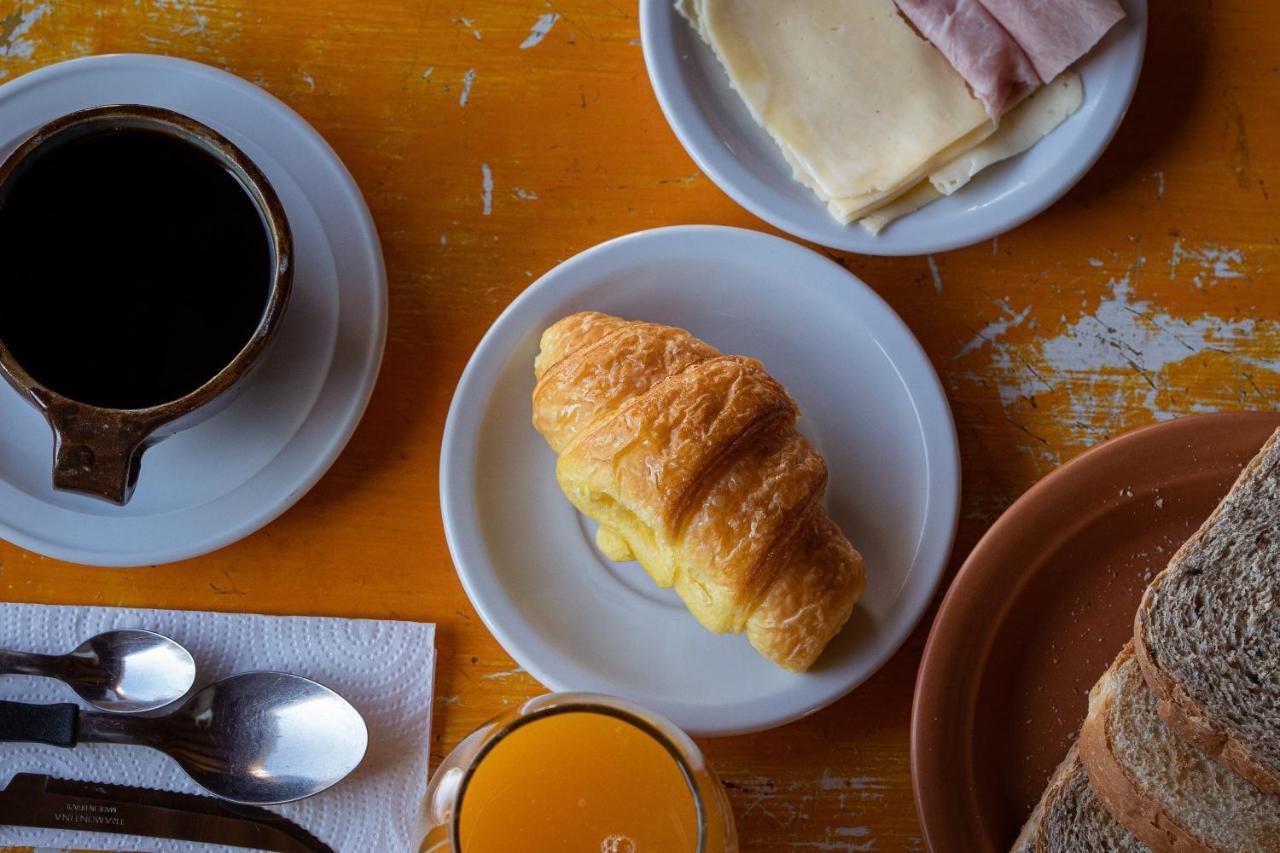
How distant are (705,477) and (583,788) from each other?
12.9 inches

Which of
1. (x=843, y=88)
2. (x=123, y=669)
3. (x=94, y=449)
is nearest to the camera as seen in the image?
(x=94, y=449)

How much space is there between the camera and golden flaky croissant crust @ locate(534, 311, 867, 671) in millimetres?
1100

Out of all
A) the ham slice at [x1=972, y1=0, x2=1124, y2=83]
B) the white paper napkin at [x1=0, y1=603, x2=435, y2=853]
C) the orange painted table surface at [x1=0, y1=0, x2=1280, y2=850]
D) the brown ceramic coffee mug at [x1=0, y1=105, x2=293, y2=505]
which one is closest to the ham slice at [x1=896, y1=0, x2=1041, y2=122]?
the ham slice at [x1=972, y1=0, x2=1124, y2=83]

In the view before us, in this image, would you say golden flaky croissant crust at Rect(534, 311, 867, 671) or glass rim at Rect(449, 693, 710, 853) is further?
golden flaky croissant crust at Rect(534, 311, 867, 671)

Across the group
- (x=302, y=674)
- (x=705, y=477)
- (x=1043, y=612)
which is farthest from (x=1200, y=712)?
(x=302, y=674)

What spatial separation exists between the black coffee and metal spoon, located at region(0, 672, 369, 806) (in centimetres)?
36

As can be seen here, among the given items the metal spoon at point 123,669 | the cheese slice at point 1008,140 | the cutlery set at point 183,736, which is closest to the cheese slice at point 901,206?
the cheese slice at point 1008,140

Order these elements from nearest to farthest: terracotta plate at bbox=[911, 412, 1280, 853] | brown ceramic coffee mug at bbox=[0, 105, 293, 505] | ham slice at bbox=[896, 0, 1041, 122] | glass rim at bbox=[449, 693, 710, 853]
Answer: glass rim at bbox=[449, 693, 710, 853], brown ceramic coffee mug at bbox=[0, 105, 293, 505], terracotta plate at bbox=[911, 412, 1280, 853], ham slice at bbox=[896, 0, 1041, 122]

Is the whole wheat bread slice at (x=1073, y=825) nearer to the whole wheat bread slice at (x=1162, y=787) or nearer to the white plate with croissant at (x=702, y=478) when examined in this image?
the whole wheat bread slice at (x=1162, y=787)

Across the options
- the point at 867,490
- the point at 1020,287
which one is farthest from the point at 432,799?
the point at 1020,287

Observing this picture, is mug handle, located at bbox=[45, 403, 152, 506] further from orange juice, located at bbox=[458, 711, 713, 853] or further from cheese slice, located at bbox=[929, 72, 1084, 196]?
cheese slice, located at bbox=[929, 72, 1084, 196]

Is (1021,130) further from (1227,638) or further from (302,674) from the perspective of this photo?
(302,674)

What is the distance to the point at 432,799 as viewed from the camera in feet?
3.49

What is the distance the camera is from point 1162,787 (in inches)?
44.3
